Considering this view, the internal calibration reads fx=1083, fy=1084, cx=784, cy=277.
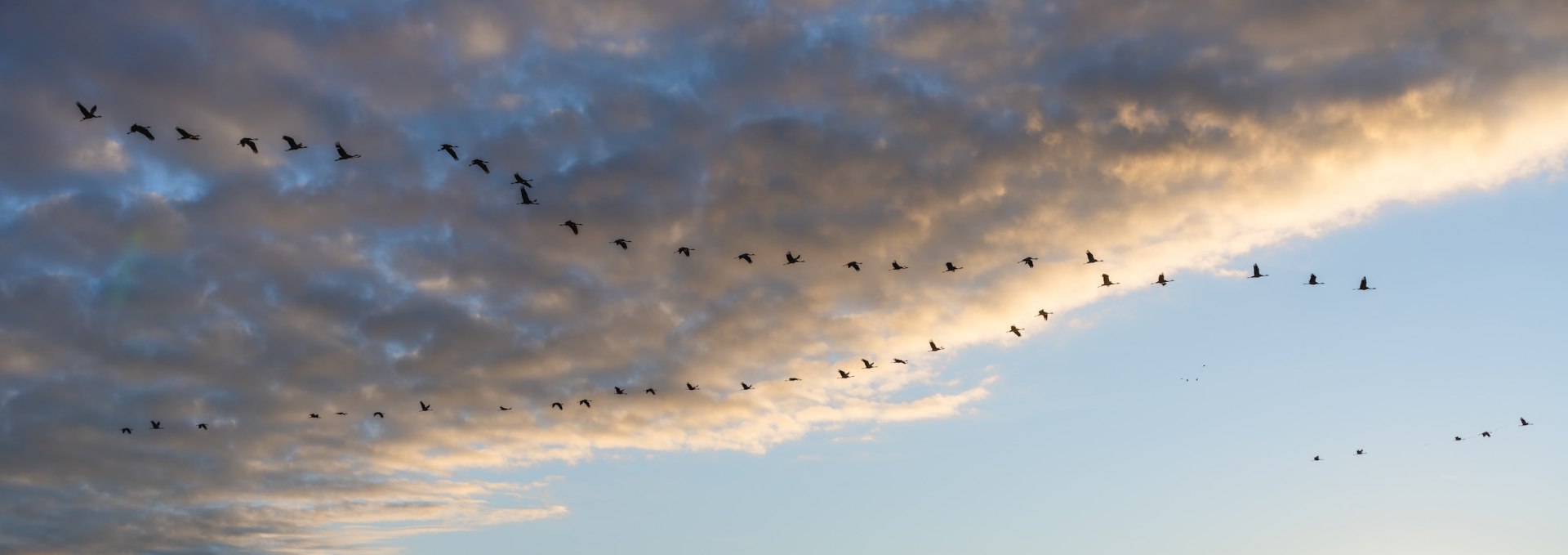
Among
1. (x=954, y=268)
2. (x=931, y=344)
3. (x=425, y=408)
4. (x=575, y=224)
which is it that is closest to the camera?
(x=575, y=224)

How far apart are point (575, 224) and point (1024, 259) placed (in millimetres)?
37122

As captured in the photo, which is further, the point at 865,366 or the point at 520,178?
the point at 865,366

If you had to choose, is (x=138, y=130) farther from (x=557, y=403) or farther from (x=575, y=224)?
(x=557, y=403)

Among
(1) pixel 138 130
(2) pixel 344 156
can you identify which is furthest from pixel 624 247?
(1) pixel 138 130

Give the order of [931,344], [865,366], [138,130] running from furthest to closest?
1. [865,366]
2. [931,344]
3. [138,130]

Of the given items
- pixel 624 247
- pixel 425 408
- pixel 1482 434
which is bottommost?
pixel 1482 434

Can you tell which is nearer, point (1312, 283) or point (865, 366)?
point (1312, 283)

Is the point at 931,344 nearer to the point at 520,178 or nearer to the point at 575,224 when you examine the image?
the point at 575,224

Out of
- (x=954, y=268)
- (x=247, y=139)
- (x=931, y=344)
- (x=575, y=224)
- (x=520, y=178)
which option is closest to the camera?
(x=247, y=139)

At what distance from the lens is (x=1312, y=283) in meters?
91.1

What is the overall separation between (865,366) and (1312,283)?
41.0 meters

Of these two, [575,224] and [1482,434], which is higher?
[575,224]

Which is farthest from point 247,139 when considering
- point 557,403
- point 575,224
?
point 557,403

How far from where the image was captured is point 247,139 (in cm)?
7262
